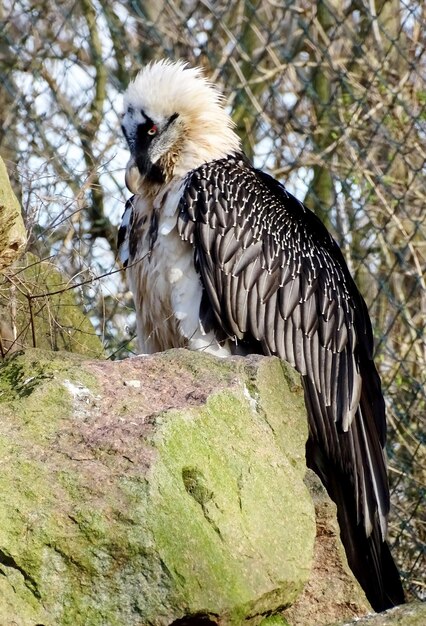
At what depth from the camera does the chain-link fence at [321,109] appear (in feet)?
24.5

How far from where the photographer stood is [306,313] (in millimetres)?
5422

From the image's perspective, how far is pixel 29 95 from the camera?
7871mm

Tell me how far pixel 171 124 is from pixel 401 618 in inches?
126

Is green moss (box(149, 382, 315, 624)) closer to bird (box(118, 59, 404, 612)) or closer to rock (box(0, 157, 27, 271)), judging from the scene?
rock (box(0, 157, 27, 271))

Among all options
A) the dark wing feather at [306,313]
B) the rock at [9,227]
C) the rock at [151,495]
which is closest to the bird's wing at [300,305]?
the dark wing feather at [306,313]

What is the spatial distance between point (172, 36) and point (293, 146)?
105 centimetres

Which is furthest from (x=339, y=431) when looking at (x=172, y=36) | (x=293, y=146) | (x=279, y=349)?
(x=172, y=36)

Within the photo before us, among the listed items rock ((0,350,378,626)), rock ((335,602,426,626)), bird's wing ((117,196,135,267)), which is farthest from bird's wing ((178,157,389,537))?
rock ((335,602,426,626))

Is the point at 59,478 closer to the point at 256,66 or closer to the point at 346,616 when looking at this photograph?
the point at 346,616

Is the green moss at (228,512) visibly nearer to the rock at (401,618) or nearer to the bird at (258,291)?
the rock at (401,618)

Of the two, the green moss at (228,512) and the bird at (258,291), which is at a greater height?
the bird at (258,291)

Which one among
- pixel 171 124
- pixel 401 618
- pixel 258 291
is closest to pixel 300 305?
pixel 258 291

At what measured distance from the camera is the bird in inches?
203

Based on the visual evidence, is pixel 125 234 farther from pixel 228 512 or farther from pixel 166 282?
pixel 228 512
